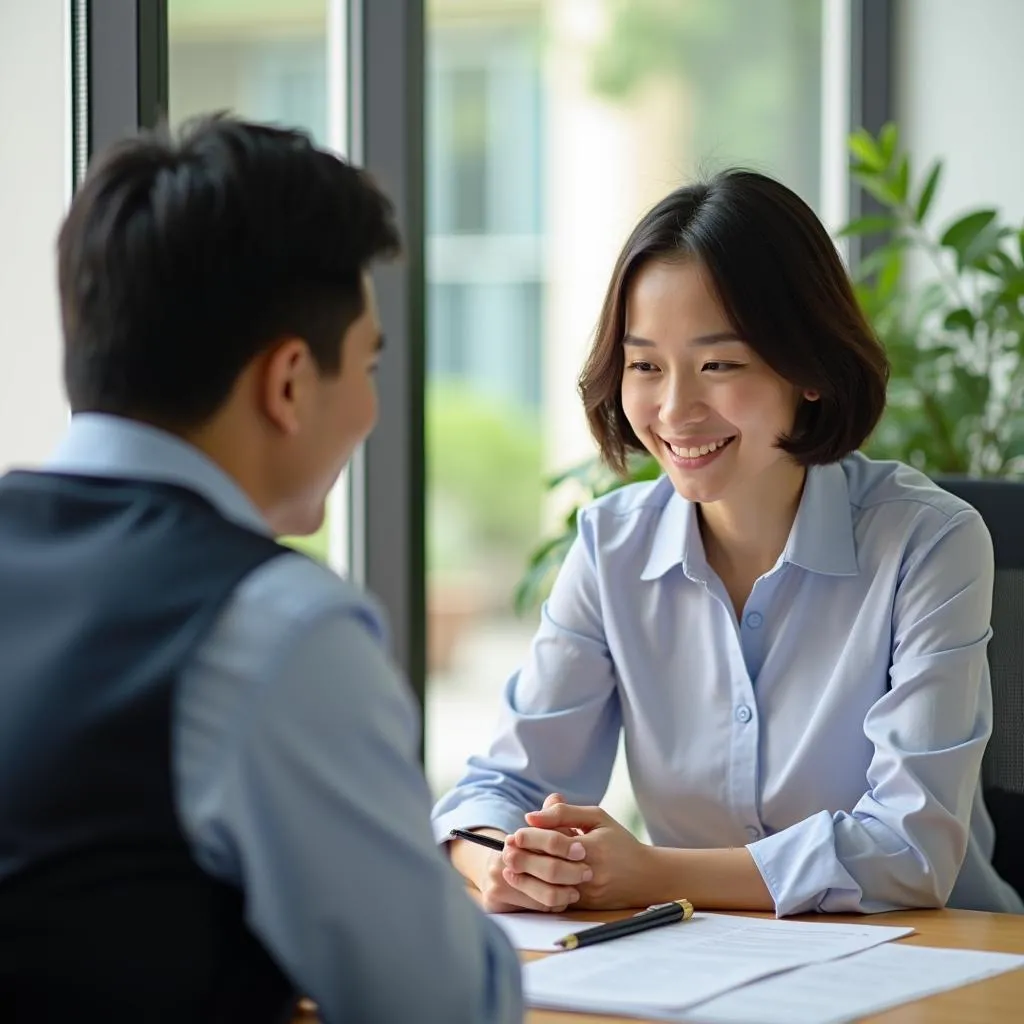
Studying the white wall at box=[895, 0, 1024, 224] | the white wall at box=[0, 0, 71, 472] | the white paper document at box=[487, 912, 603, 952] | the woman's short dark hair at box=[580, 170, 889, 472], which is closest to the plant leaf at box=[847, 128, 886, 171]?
the white wall at box=[895, 0, 1024, 224]

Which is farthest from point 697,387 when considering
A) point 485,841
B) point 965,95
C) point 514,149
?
point 514,149

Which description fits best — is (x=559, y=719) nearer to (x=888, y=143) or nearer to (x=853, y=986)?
(x=853, y=986)

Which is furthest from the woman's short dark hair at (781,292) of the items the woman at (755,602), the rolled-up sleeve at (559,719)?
the rolled-up sleeve at (559,719)

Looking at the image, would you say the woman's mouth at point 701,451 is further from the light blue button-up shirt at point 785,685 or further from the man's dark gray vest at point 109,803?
the man's dark gray vest at point 109,803

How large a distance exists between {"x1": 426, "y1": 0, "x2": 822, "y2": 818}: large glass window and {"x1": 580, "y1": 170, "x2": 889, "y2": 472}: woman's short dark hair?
2.17 meters

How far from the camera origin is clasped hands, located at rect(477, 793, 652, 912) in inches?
58.4

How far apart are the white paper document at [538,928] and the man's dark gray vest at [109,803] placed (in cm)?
51

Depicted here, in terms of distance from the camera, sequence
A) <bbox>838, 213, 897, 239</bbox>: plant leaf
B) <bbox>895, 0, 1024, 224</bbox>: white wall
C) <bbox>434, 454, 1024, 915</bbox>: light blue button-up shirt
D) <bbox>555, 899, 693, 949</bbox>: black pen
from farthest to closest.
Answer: <bbox>895, 0, 1024, 224</bbox>: white wall → <bbox>838, 213, 897, 239</bbox>: plant leaf → <bbox>434, 454, 1024, 915</bbox>: light blue button-up shirt → <bbox>555, 899, 693, 949</bbox>: black pen

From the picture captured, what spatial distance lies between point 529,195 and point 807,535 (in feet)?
14.8

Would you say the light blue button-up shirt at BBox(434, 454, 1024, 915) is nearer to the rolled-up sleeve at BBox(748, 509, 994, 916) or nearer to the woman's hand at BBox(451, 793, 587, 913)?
the rolled-up sleeve at BBox(748, 509, 994, 916)

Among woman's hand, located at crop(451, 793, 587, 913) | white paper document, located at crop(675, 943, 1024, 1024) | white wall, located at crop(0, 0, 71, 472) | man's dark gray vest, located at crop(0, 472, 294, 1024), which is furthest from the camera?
white wall, located at crop(0, 0, 71, 472)

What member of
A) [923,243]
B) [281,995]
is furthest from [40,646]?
[923,243]

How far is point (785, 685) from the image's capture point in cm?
177

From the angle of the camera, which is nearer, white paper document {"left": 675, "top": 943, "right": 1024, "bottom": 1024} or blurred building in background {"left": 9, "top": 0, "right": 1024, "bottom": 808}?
white paper document {"left": 675, "top": 943, "right": 1024, "bottom": 1024}
